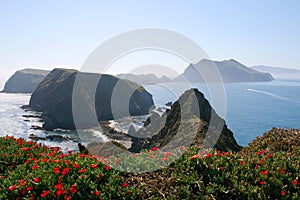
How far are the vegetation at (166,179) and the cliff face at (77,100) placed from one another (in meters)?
92.4

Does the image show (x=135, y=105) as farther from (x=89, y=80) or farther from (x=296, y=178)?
(x=296, y=178)

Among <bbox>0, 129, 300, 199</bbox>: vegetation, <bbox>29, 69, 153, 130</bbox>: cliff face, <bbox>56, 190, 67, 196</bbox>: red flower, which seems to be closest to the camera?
<bbox>56, 190, 67, 196</bbox>: red flower

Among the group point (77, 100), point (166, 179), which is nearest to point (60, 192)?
point (166, 179)

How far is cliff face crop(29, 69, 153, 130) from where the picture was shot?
115m

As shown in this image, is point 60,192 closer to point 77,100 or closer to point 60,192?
point 60,192

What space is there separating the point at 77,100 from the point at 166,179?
116380mm

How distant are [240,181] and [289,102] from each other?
527ft

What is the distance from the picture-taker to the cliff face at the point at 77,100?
115 meters

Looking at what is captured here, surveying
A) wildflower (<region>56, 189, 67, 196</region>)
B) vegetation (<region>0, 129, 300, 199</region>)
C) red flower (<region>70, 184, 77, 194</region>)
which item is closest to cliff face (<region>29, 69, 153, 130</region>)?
vegetation (<region>0, 129, 300, 199</region>)

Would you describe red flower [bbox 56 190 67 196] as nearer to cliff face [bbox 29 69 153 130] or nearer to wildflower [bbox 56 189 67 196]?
wildflower [bbox 56 189 67 196]

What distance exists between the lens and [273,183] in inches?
221

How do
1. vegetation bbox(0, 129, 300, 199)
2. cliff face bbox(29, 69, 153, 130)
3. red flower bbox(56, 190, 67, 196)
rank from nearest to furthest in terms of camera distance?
red flower bbox(56, 190, 67, 196), vegetation bbox(0, 129, 300, 199), cliff face bbox(29, 69, 153, 130)

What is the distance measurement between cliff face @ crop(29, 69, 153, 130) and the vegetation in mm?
92404

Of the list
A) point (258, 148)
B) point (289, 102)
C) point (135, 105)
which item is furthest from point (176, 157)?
point (289, 102)
